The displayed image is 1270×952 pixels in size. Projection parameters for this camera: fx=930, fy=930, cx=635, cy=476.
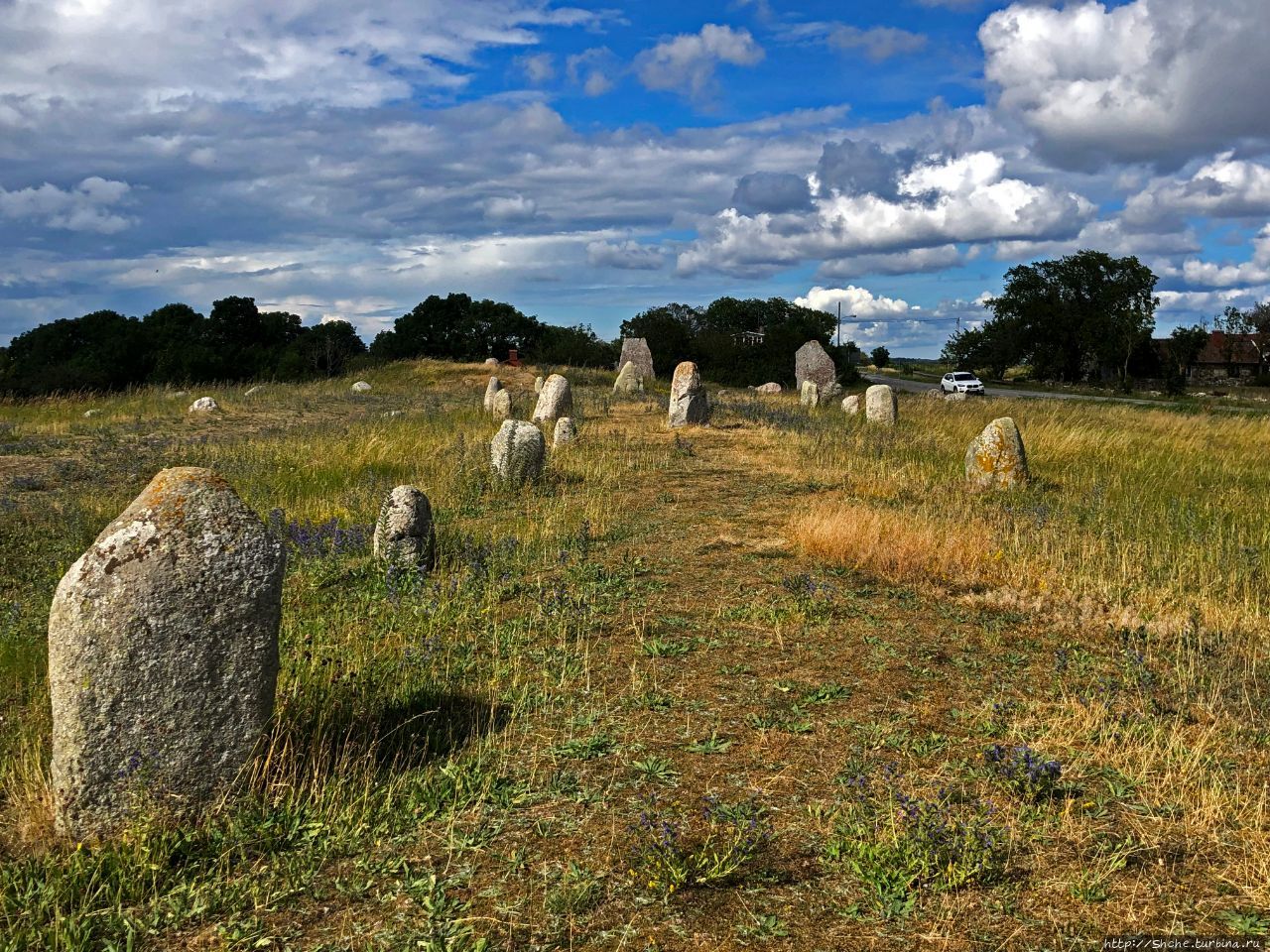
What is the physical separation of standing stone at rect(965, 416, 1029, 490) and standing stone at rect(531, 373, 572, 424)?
9.30 m

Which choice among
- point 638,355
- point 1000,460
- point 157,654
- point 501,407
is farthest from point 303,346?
point 157,654

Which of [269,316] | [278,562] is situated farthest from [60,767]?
[269,316]

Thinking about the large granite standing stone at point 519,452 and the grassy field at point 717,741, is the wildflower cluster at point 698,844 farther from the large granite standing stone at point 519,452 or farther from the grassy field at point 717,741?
the large granite standing stone at point 519,452

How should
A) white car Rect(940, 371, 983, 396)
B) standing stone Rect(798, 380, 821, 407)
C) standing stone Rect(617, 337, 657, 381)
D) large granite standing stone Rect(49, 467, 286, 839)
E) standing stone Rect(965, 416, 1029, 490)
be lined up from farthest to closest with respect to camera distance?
1. white car Rect(940, 371, 983, 396)
2. standing stone Rect(617, 337, 657, 381)
3. standing stone Rect(798, 380, 821, 407)
4. standing stone Rect(965, 416, 1029, 490)
5. large granite standing stone Rect(49, 467, 286, 839)

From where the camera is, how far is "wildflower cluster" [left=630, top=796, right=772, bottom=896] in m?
3.80

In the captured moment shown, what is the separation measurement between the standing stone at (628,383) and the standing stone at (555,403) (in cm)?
904

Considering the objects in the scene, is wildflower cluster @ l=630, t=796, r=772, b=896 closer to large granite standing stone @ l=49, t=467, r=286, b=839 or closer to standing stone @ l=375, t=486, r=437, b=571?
large granite standing stone @ l=49, t=467, r=286, b=839

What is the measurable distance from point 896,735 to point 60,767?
4.13 meters

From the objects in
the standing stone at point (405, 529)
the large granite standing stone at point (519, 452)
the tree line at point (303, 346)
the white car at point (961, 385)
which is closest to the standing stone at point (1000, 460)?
the large granite standing stone at point (519, 452)

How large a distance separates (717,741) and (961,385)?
44.2 meters

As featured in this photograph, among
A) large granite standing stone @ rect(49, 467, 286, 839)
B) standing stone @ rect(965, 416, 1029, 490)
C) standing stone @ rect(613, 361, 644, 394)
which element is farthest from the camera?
standing stone @ rect(613, 361, 644, 394)

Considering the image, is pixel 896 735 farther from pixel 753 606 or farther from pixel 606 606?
pixel 606 606

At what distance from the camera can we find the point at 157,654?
4.14m

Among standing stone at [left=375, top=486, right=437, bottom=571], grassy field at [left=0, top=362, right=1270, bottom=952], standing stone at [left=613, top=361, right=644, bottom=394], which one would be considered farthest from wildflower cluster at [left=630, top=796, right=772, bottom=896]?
standing stone at [left=613, top=361, right=644, bottom=394]
